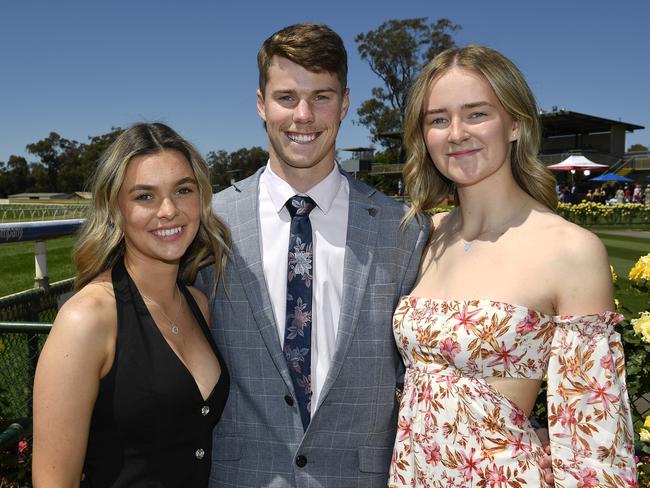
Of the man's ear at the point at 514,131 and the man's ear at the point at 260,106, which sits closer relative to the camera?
the man's ear at the point at 514,131

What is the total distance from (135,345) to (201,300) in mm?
619

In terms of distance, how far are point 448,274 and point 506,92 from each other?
80 cm

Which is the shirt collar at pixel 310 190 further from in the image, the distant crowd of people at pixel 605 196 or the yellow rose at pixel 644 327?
the distant crowd of people at pixel 605 196

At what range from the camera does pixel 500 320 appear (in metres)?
2.29

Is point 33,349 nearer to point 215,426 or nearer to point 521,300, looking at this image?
point 215,426

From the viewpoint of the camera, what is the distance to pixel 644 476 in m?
3.12

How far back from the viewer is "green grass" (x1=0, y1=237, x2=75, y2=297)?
44.4ft

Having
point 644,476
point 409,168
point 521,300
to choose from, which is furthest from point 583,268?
point 644,476

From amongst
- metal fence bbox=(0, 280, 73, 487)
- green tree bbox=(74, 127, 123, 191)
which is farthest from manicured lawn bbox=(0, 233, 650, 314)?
green tree bbox=(74, 127, 123, 191)

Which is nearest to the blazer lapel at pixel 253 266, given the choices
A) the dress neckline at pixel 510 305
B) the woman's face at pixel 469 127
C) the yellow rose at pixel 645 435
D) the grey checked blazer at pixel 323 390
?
the grey checked blazer at pixel 323 390

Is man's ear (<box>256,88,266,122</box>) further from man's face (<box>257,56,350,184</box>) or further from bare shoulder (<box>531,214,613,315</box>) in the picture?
bare shoulder (<box>531,214,613,315</box>)

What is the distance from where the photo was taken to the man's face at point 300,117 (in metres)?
2.85

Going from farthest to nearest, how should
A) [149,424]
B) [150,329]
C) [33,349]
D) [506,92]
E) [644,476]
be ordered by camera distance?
[33,349], [644,476], [506,92], [150,329], [149,424]

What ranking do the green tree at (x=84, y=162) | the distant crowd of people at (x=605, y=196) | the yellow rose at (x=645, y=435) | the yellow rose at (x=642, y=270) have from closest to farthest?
the yellow rose at (x=645, y=435) < the yellow rose at (x=642, y=270) < the distant crowd of people at (x=605, y=196) < the green tree at (x=84, y=162)
